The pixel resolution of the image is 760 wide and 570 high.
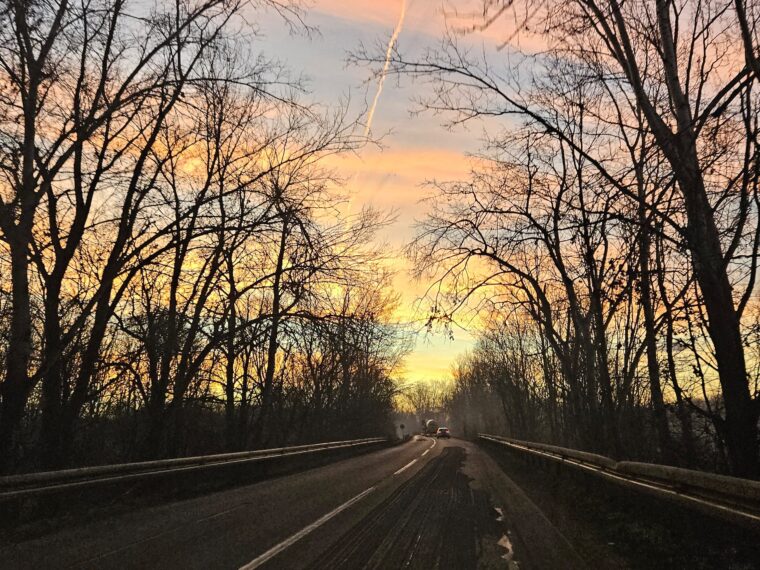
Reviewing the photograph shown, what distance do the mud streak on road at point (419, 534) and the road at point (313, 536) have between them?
13mm

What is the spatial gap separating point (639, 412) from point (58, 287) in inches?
566

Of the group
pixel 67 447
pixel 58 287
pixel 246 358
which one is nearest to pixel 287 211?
pixel 58 287

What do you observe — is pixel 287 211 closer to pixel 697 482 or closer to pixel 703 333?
pixel 703 333

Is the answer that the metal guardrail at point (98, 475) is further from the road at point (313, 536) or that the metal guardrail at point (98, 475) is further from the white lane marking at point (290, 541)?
the white lane marking at point (290, 541)

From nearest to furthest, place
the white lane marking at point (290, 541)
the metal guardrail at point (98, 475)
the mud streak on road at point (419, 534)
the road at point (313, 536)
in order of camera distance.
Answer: the white lane marking at point (290, 541)
the road at point (313, 536)
the mud streak on road at point (419, 534)
the metal guardrail at point (98, 475)

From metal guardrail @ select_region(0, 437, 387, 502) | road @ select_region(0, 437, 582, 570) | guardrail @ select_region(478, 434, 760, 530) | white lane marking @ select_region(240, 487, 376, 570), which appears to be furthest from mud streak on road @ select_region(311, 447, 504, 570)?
metal guardrail @ select_region(0, 437, 387, 502)

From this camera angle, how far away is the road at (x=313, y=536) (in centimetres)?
566

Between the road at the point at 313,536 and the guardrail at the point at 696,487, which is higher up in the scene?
the guardrail at the point at 696,487

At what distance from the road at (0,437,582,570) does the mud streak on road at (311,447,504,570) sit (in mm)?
13

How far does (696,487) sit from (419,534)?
140 inches

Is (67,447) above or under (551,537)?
above

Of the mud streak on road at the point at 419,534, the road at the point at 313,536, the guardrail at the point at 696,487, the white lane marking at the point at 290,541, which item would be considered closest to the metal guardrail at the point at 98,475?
the road at the point at 313,536

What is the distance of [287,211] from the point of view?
12.1 metres

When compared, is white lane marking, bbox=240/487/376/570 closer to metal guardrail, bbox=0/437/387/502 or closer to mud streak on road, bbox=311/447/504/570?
mud streak on road, bbox=311/447/504/570
